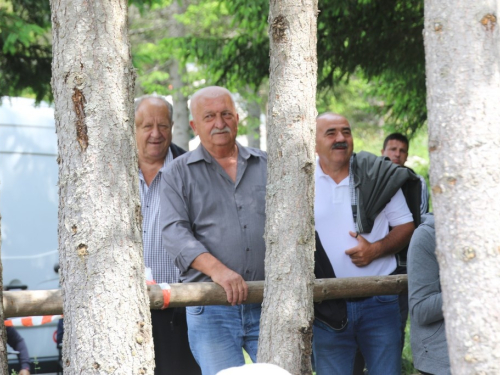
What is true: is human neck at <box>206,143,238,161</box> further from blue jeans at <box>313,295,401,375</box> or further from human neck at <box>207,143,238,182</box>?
blue jeans at <box>313,295,401,375</box>

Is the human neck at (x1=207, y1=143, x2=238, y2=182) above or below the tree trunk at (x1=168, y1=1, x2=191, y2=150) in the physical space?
below

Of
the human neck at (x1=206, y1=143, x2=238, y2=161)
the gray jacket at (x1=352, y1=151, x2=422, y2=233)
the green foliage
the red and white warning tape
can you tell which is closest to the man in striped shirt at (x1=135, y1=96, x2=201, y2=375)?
the human neck at (x1=206, y1=143, x2=238, y2=161)

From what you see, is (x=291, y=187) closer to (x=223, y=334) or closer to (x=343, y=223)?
(x=223, y=334)

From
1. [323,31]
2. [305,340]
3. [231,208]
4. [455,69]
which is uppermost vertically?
[323,31]

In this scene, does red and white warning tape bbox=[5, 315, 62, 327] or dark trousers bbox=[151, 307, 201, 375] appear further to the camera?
red and white warning tape bbox=[5, 315, 62, 327]

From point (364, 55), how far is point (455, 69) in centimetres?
699

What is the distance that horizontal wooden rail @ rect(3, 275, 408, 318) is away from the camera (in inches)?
154

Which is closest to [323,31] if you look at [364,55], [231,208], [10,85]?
[364,55]

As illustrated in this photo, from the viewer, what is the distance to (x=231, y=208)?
4516mm

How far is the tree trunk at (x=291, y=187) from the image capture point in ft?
12.1

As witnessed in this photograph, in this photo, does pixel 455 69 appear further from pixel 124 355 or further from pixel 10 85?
pixel 10 85

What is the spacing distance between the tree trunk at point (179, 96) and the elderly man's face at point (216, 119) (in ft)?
34.1

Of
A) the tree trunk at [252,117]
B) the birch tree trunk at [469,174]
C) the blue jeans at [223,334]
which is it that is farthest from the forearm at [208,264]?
the tree trunk at [252,117]

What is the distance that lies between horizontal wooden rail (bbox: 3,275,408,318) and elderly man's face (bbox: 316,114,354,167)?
82cm
